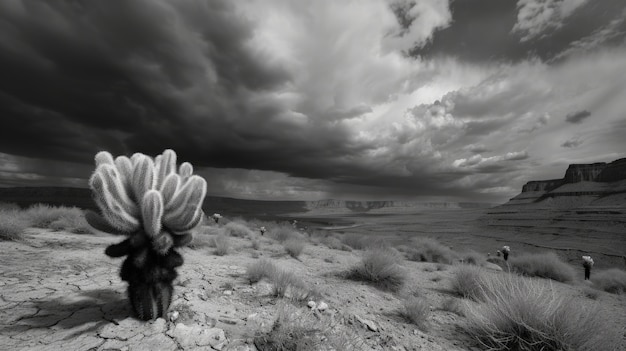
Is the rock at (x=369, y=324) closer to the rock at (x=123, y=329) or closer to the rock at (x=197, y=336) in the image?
the rock at (x=197, y=336)

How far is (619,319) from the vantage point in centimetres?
626

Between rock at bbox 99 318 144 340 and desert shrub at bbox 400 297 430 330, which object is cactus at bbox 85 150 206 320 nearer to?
rock at bbox 99 318 144 340

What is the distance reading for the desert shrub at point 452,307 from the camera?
205 inches

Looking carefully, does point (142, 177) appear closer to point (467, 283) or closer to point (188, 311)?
point (188, 311)

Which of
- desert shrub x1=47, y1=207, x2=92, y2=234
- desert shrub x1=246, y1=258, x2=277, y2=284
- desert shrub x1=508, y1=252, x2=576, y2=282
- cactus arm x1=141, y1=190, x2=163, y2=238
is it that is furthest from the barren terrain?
desert shrub x1=508, y1=252, x2=576, y2=282

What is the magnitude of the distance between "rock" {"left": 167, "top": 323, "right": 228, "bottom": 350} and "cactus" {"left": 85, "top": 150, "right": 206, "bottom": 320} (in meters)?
0.34

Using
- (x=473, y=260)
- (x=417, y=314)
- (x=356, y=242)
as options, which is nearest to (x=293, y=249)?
(x=417, y=314)

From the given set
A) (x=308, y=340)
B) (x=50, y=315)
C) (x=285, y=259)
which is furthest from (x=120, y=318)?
(x=285, y=259)

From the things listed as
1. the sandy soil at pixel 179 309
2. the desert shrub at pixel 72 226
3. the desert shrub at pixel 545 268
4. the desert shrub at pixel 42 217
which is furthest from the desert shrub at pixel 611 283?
the desert shrub at pixel 42 217

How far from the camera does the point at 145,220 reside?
9.62 feet

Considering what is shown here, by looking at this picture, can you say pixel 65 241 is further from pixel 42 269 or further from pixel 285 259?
pixel 285 259

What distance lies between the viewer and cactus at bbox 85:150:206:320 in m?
2.90

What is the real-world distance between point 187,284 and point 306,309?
83.5 inches

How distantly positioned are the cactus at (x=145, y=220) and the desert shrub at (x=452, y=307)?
4.95 metres
